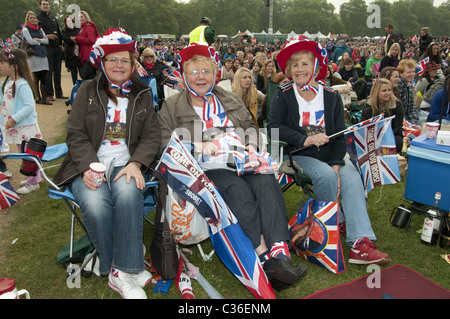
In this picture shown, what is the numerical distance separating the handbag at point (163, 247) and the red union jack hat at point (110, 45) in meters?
1.02

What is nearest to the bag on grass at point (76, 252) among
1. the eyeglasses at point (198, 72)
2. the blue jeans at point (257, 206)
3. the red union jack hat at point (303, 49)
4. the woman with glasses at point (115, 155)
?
the woman with glasses at point (115, 155)

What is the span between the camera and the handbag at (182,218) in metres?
2.48

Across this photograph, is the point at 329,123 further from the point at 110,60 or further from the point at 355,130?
Answer: the point at 110,60

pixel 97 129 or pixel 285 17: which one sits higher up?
pixel 285 17

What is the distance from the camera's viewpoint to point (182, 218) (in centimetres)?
250

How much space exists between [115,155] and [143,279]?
968 mm

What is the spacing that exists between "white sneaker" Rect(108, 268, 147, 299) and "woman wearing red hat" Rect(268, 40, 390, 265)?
1.57 m

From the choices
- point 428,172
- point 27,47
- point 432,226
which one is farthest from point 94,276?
point 27,47

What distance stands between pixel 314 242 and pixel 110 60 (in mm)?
2129

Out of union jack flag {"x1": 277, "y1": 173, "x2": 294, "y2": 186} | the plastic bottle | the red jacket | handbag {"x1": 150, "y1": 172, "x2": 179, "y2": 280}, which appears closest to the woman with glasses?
handbag {"x1": 150, "y1": 172, "x2": 179, "y2": 280}

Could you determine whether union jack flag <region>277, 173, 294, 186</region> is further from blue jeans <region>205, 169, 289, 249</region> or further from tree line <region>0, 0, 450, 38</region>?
tree line <region>0, 0, 450, 38</region>

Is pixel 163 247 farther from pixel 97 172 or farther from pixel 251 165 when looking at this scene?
pixel 251 165

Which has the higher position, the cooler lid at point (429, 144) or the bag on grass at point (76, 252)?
the cooler lid at point (429, 144)

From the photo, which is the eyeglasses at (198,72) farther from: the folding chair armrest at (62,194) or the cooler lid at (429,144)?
the cooler lid at (429,144)
